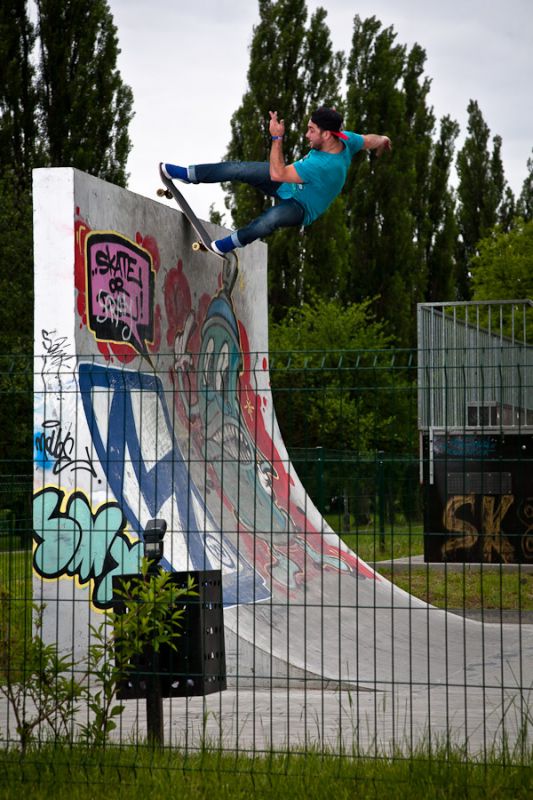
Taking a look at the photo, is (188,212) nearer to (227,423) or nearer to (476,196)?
(227,423)

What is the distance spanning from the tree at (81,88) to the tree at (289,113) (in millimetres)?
4983

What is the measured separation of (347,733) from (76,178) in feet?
18.1

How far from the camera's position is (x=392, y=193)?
3975 cm

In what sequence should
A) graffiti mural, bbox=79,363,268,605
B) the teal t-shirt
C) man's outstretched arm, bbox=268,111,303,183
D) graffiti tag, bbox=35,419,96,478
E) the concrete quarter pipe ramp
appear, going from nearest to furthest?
the concrete quarter pipe ramp → graffiti tag, bbox=35,419,96,478 → graffiti mural, bbox=79,363,268,605 → man's outstretched arm, bbox=268,111,303,183 → the teal t-shirt

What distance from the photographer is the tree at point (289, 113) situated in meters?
37.4

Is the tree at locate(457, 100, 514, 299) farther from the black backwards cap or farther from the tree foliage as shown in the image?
the black backwards cap

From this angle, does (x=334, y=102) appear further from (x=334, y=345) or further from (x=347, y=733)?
(x=347, y=733)

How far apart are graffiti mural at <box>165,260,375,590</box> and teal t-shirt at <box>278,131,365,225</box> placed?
5.66 feet

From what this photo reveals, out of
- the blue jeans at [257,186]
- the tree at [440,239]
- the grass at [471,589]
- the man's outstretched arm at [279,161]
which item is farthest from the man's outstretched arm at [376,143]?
the tree at [440,239]

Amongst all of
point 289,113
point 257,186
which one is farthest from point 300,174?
Answer: point 289,113

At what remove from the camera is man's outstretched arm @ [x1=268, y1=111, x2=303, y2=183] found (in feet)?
35.2

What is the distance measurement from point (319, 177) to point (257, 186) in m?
0.73

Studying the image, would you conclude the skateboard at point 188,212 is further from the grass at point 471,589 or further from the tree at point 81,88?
the tree at point 81,88

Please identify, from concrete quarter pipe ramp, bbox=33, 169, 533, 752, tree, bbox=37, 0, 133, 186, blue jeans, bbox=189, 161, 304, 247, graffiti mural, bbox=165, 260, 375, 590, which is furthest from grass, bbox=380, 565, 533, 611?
tree, bbox=37, 0, 133, 186
